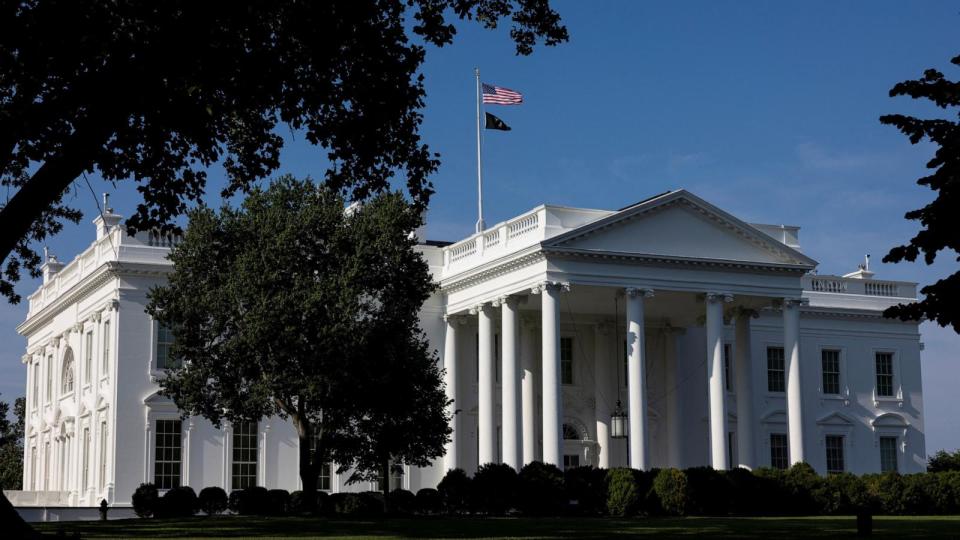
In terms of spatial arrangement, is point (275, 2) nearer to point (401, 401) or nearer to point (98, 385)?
point (401, 401)

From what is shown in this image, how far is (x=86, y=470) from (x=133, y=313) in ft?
24.7

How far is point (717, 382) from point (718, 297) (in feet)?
10.4

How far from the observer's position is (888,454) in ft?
211

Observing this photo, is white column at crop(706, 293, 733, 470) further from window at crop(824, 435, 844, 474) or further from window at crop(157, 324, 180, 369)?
window at crop(157, 324, 180, 369)

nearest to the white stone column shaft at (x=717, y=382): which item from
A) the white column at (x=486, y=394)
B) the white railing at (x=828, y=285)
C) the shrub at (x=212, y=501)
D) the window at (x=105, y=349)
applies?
the white column at (x=486, y=394)

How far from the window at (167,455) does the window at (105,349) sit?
3.24 m

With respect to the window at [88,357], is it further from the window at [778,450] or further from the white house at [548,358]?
the window at [778,450]

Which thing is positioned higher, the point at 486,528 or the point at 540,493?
the point at 540,493

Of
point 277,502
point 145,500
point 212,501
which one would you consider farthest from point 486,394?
point 145,500

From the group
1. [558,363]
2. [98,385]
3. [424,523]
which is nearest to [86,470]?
[98,385]

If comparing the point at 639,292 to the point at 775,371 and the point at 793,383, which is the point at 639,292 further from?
the point at 775,371

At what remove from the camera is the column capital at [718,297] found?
163 ft

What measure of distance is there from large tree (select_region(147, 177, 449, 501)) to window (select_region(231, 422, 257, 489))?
10549mm

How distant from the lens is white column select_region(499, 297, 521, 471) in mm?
47906
